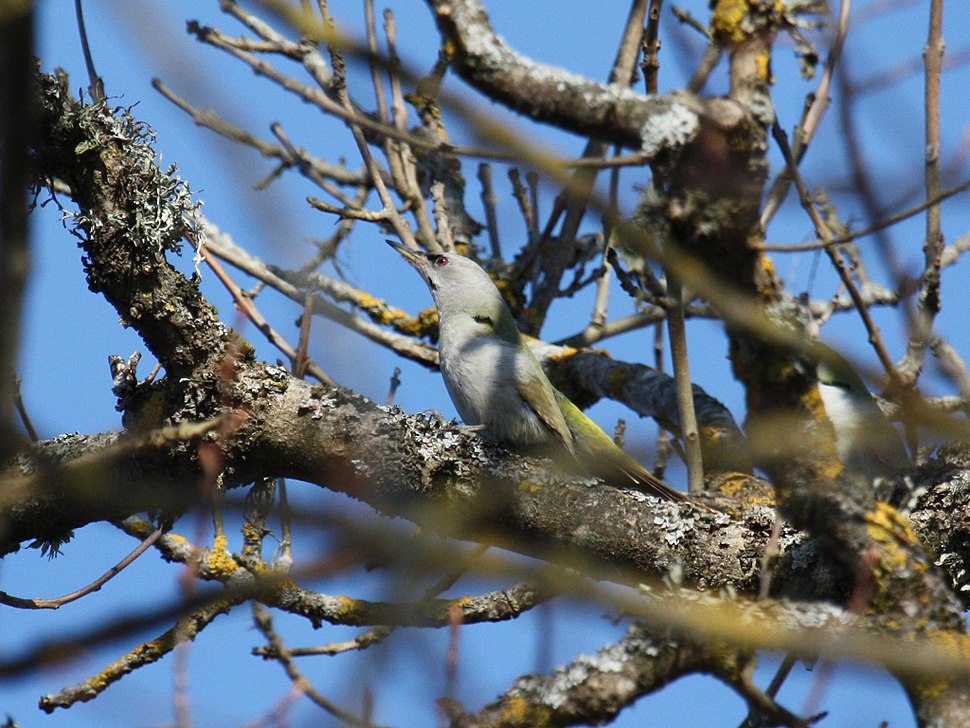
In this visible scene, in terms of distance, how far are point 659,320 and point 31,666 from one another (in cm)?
533

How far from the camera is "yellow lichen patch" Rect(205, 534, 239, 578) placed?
11.6 feet

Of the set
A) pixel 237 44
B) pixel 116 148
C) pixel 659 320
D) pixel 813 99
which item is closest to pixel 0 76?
pixel 116 148

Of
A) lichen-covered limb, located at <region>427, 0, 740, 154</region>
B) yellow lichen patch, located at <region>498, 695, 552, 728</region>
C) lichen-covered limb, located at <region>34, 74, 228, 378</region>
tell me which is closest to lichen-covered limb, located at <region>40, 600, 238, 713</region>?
lichen-covered limb, located at <region>34, 74, 228, 378</region>

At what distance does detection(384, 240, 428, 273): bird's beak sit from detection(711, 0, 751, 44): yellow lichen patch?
349cm

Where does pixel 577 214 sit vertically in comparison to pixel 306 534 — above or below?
above

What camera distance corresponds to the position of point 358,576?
1.62 metres

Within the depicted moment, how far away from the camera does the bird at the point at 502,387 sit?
504cm

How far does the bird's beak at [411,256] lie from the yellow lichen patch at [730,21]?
11.4 feet

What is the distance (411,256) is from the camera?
6035mm

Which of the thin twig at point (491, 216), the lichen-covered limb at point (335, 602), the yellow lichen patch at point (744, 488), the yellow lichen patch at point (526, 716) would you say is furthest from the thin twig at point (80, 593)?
the thin twig at point (491, 216)

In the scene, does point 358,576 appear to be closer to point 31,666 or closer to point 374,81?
point 31,666

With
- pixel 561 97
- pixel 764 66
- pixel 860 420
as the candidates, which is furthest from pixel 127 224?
pixel 860 420

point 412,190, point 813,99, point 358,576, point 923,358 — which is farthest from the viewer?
point 412,190

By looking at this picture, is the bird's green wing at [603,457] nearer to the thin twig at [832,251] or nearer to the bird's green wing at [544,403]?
the bird's green wing at [544,403]
